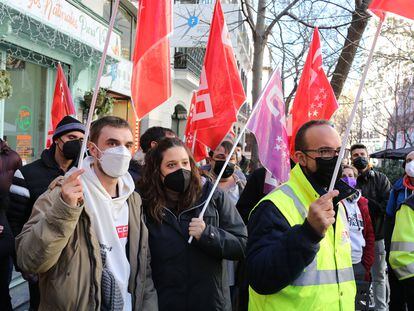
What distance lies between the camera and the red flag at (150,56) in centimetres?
352

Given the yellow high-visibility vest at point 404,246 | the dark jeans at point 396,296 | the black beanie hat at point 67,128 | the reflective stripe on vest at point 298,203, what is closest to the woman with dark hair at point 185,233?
the reflective stripe on vest at point 298,203

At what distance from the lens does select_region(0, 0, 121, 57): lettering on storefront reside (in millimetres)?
6359

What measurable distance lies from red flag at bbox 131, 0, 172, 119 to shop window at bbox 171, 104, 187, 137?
16.2m

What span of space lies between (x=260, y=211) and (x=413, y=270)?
4.71 ft

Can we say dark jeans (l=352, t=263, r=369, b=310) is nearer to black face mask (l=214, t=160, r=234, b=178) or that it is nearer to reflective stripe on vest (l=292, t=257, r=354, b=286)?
black face mask (l=214, t=160, r=234, b=178)

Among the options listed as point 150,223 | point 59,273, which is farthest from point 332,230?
point 59,273

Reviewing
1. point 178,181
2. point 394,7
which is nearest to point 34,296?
point 178,181

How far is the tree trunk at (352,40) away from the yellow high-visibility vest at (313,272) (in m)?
5.80

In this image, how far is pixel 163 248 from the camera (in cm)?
270

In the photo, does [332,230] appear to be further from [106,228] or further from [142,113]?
[142,113]

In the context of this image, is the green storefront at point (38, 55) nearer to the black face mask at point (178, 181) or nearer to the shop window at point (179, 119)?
the black face mask at point (178, 181)

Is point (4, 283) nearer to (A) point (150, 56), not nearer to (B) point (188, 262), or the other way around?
(B) point (188, 262)

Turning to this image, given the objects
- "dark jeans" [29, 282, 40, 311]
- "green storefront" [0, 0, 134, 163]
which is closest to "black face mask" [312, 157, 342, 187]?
"dark jeans" [29, 282, 40, 311]

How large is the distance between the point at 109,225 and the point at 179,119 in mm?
18220
